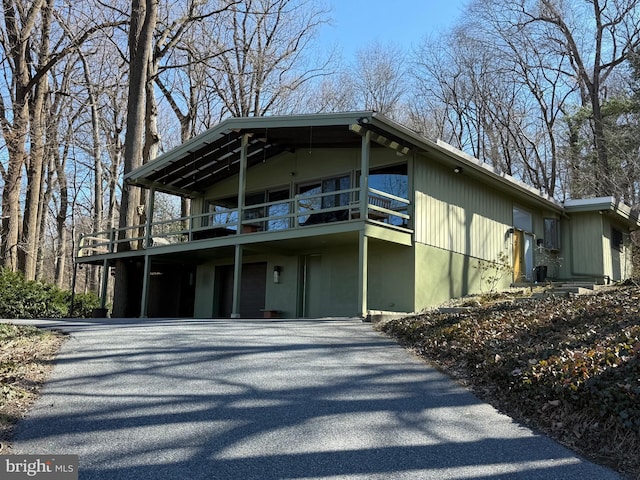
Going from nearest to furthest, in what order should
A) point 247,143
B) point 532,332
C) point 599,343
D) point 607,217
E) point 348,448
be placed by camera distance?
point 348,448 → point 599,343 → point 532,332 → point 247,143 → point 607,217

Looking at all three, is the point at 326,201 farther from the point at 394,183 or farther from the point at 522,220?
the point at 522,220

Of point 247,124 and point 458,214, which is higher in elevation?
point 247,124

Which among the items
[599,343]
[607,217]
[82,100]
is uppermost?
[82,100]

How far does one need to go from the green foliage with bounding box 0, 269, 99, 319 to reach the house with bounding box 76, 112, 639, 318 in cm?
183

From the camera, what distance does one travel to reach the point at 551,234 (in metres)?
17.8

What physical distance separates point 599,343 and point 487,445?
2514mm

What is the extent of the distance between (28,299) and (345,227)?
12.0 metres

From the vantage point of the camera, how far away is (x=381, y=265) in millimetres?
13273

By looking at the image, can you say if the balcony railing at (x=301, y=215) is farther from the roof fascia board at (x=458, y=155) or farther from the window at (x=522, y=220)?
the window at (x=522, y=220)

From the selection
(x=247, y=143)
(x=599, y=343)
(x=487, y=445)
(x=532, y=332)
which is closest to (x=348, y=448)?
(x=487, y=445)

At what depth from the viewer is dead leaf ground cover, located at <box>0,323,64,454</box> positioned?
477 cm

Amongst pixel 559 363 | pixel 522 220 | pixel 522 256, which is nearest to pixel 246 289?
pixel 522 256

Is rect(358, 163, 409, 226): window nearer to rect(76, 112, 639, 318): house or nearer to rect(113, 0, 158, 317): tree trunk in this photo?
rect(76, 112, 639, 318): house

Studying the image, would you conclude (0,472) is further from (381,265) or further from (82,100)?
(82,100)
